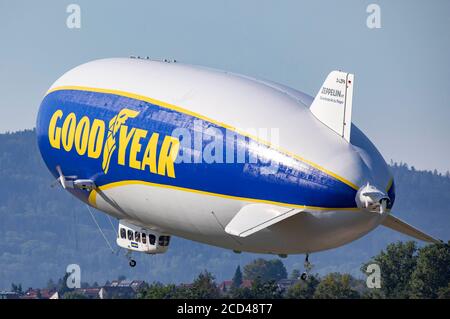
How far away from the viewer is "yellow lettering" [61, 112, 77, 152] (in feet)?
230

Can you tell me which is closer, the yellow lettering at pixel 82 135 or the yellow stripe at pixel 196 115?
the yellow stripe at pixel 196 115

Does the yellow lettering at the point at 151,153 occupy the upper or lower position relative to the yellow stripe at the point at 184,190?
upper

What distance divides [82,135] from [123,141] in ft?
12.5

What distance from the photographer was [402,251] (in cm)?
13675

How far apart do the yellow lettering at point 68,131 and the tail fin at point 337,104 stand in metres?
14.2

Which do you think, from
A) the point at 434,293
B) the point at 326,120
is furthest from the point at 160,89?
the point at 434,293

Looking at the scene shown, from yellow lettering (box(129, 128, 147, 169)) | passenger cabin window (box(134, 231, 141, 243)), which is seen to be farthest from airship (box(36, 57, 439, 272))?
passenger cabin window (box(134, 231, 141, 243))

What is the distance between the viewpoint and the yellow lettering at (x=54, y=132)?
71562mm

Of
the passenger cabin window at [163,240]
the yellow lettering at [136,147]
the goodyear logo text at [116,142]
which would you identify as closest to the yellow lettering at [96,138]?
the goodyear logo text at [116,142]

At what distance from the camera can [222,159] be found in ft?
198

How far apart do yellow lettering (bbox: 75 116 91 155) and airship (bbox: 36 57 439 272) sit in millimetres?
79

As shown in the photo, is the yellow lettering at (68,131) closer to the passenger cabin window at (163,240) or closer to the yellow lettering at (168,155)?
the passenger cabin window at (163,240)

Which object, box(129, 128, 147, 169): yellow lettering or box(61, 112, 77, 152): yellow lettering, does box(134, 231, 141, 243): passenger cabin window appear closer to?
box(61, 112, 77, 152): yellow lettering

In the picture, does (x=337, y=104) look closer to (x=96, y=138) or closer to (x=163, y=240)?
(x=96, y=138)
